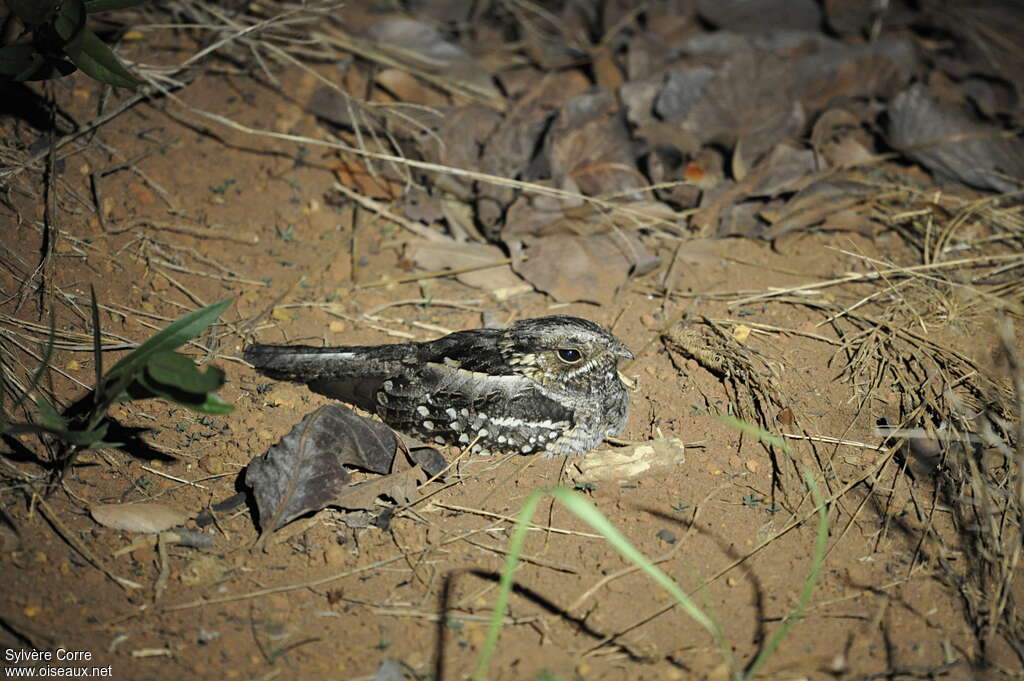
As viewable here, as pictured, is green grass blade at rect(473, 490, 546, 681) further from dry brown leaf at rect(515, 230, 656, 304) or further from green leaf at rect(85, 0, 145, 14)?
green leaf at rect(85, 0, 145, 14)

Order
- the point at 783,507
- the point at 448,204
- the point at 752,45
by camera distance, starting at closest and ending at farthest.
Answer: the point at 783,507 → the point at 448,204 → the point at 752,45

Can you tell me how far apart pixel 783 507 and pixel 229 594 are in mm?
1949

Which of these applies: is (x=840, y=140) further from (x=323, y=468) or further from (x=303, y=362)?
(x=323, y=468)

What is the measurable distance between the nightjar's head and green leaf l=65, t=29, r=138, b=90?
178cm

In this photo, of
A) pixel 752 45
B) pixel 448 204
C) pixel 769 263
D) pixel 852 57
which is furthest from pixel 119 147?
pixel 852 57

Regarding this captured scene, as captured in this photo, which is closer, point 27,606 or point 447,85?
point 27,606

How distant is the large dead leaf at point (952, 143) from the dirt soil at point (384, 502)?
0.78 metres

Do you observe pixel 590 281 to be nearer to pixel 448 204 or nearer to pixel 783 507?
pixel 448 204

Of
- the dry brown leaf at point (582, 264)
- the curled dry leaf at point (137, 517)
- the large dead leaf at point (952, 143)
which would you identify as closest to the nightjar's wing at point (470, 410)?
the dry brown leaf at point (582, 264)

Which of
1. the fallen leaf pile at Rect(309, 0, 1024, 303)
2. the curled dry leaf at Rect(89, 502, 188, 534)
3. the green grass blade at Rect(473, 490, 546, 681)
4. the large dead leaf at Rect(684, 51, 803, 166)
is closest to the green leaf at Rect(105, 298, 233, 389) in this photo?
the curled dry leaf at Rect(89, 502, 188, 534)

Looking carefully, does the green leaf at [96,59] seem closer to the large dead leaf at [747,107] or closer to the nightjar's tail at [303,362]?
the nightjar's tail at [303,362]

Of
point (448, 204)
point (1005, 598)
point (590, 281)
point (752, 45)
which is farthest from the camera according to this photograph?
point (752, 45)

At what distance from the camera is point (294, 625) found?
2.35m

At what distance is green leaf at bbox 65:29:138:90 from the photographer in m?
2.86
